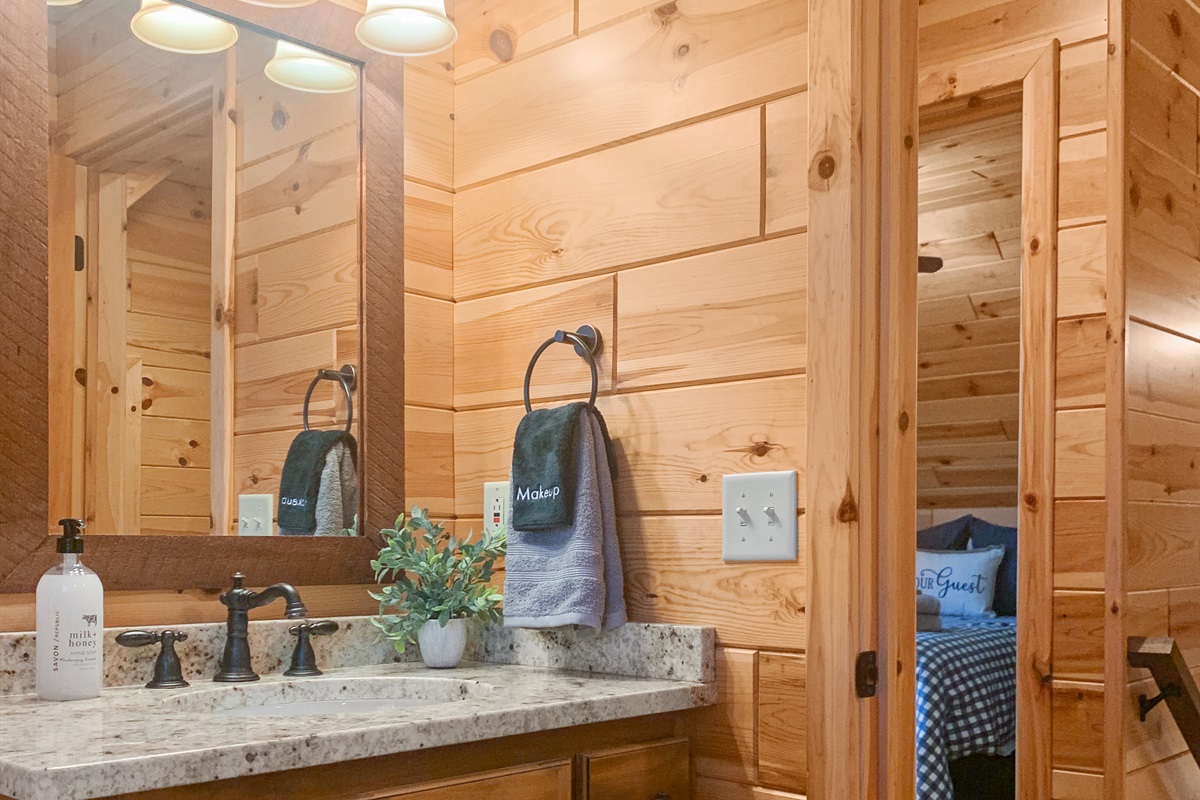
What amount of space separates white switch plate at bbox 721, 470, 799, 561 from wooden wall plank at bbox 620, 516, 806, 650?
0.02m

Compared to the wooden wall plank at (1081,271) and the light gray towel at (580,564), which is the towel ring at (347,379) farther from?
the wooden wall plank at (1081,271)

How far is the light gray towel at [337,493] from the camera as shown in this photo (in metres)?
1.92

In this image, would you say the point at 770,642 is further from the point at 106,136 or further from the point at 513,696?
the point at 106,136

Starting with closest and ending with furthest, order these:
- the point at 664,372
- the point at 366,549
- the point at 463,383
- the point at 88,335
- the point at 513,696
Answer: the point at 513,696, the point at 88,335, the point at 664,372, the point at 366,549, the point at 463,383

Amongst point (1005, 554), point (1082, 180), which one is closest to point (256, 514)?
point (1082, 180)

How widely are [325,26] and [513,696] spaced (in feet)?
3.76

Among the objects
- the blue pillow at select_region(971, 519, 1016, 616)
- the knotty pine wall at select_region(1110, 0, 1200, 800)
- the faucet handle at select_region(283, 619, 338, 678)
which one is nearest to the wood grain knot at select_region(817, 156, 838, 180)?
the faucet handle at select_region(283, 619, 338, 678)

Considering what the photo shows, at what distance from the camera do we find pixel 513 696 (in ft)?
5.10

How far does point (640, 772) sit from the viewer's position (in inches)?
62.9

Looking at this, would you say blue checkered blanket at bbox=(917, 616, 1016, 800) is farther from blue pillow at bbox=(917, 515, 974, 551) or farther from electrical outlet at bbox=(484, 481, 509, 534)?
electrical outlet at bbox=(484, 481, 509, 534)

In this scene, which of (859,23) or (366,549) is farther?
(366,549)

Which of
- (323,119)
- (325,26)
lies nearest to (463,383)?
(323,119)

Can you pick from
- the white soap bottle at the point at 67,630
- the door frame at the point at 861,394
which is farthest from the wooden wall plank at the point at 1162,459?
the white soap bottle at the point at 67,630

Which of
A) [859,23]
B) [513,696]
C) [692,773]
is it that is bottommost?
[692,773]
